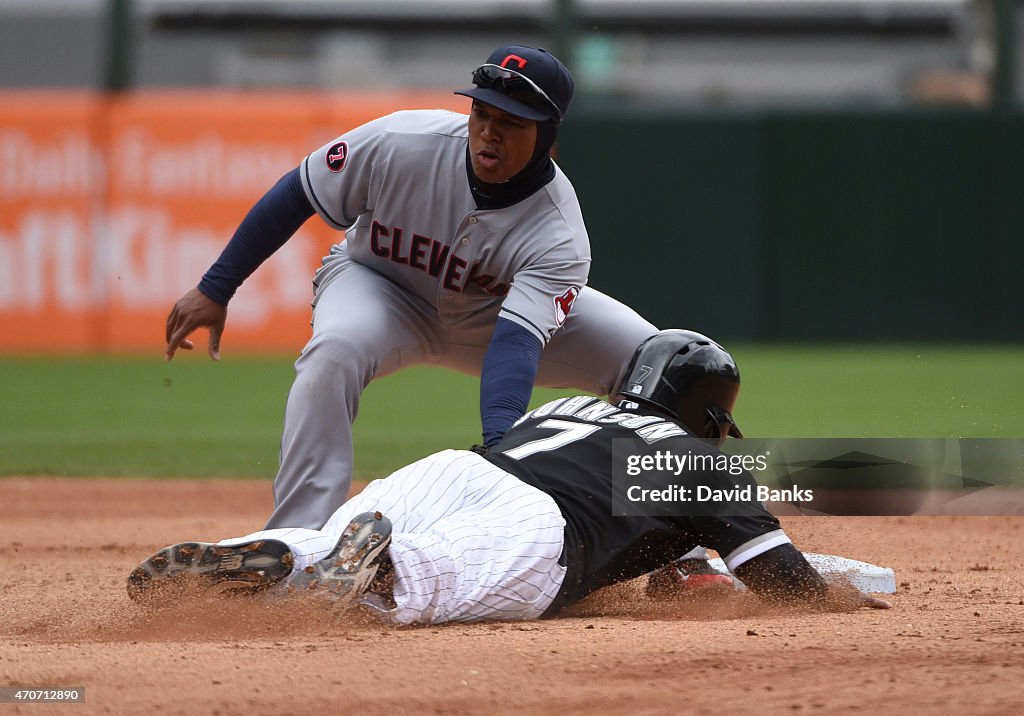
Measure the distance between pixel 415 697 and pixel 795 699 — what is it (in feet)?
2.13

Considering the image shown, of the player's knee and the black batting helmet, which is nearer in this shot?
the black batting helmet

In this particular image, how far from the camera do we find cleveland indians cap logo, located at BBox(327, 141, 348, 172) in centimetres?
388

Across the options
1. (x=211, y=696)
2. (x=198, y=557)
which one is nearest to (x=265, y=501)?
(x=198, y=557)

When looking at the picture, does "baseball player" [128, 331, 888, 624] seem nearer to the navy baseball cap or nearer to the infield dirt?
the infield dirt

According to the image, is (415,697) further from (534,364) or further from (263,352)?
(263,352)

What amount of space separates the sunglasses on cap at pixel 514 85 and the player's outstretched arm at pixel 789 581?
1.32 meters

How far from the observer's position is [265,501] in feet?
18.7

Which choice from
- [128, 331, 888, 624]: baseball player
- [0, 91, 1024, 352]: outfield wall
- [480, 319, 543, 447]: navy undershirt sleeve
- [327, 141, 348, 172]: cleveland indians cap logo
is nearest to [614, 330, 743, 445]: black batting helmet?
[128, 331, 888, 624]: baseball player

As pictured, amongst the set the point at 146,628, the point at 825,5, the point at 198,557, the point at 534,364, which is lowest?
the point at 146,628

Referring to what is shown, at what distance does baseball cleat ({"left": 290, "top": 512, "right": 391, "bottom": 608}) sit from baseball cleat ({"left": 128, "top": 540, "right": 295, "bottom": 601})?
0.06 meters

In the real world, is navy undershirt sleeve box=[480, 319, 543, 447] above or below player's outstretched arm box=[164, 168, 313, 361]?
below

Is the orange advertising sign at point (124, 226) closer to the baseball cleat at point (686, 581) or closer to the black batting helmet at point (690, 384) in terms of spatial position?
the baseball cleat at point (686, 581)

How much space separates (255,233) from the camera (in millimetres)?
3945

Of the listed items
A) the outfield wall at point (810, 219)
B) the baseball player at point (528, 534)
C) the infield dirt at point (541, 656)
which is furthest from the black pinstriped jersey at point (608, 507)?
the outfield wall at point (810, 219)
